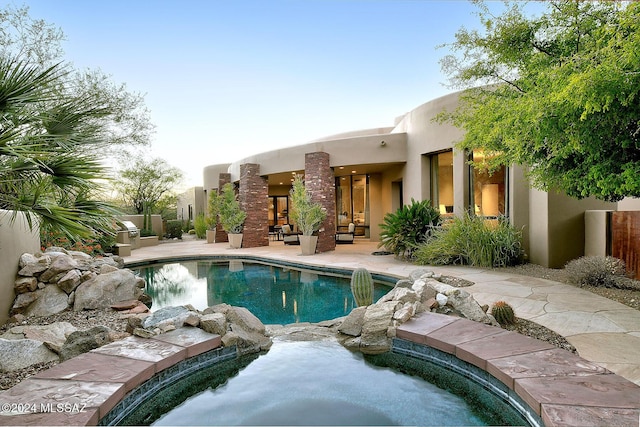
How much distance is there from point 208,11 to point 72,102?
5.35 meters

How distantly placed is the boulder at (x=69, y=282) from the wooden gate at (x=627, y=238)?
8787mm

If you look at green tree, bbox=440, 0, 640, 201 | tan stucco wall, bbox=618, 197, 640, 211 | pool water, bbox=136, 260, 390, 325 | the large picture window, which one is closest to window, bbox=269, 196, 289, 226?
the large picture window

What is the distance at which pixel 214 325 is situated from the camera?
3418 mm

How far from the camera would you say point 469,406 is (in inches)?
95.5

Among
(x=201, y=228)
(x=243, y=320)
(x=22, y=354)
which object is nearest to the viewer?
(x=22, y=354)

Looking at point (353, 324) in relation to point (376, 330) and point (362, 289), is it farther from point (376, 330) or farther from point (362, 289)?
point (362, 289)

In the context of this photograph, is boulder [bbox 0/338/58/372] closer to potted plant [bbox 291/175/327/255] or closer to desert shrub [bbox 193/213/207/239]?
potted plant [bbox 291/175/327/255]

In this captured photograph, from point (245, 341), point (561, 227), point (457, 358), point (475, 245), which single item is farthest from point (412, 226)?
point (245, 341)

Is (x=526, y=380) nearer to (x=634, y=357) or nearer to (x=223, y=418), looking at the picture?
(x=634, y=357)

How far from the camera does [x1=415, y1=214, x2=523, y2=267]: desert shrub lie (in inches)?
283

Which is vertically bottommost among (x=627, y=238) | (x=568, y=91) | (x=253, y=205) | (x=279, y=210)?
(x=627, y=238)

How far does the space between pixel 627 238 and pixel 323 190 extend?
25.3 ft

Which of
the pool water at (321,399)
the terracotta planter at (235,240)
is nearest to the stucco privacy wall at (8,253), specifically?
the pool water at (321,399)

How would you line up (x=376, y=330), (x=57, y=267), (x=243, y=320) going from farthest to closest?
(x=57, y=267) < (x=243, y=320) < (x=376, y=330)
